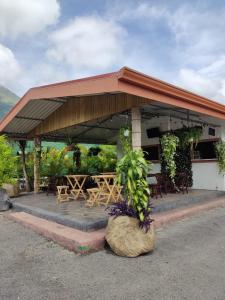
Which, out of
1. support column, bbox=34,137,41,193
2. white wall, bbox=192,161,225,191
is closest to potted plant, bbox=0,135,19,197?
support column, bbox=34,137,41,193

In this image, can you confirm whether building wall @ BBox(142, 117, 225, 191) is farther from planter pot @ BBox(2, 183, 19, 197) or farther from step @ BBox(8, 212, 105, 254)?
step @ BBox(8, 212, 105, 254)

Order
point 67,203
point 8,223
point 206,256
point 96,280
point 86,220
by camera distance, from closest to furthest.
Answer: point 96,280
point 206,256
point 86,220
point 8,223
point 67,203

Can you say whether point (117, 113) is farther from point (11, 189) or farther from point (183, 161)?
point (11, 189)

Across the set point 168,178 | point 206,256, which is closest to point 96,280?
point 206,256

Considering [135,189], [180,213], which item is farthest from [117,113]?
[135,189]

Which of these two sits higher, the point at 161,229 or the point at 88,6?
the point at 88,6

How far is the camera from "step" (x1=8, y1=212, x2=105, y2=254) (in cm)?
489

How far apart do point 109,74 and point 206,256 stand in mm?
3510

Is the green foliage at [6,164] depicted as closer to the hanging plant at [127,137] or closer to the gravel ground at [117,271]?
the gravel ground at [117,271]

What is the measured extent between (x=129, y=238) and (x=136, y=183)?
2.86 ft

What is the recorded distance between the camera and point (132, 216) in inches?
189

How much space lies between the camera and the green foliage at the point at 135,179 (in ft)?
15.7

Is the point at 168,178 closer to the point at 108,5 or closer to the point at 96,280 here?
the point at 108,5

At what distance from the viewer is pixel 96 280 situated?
3.80 metres
